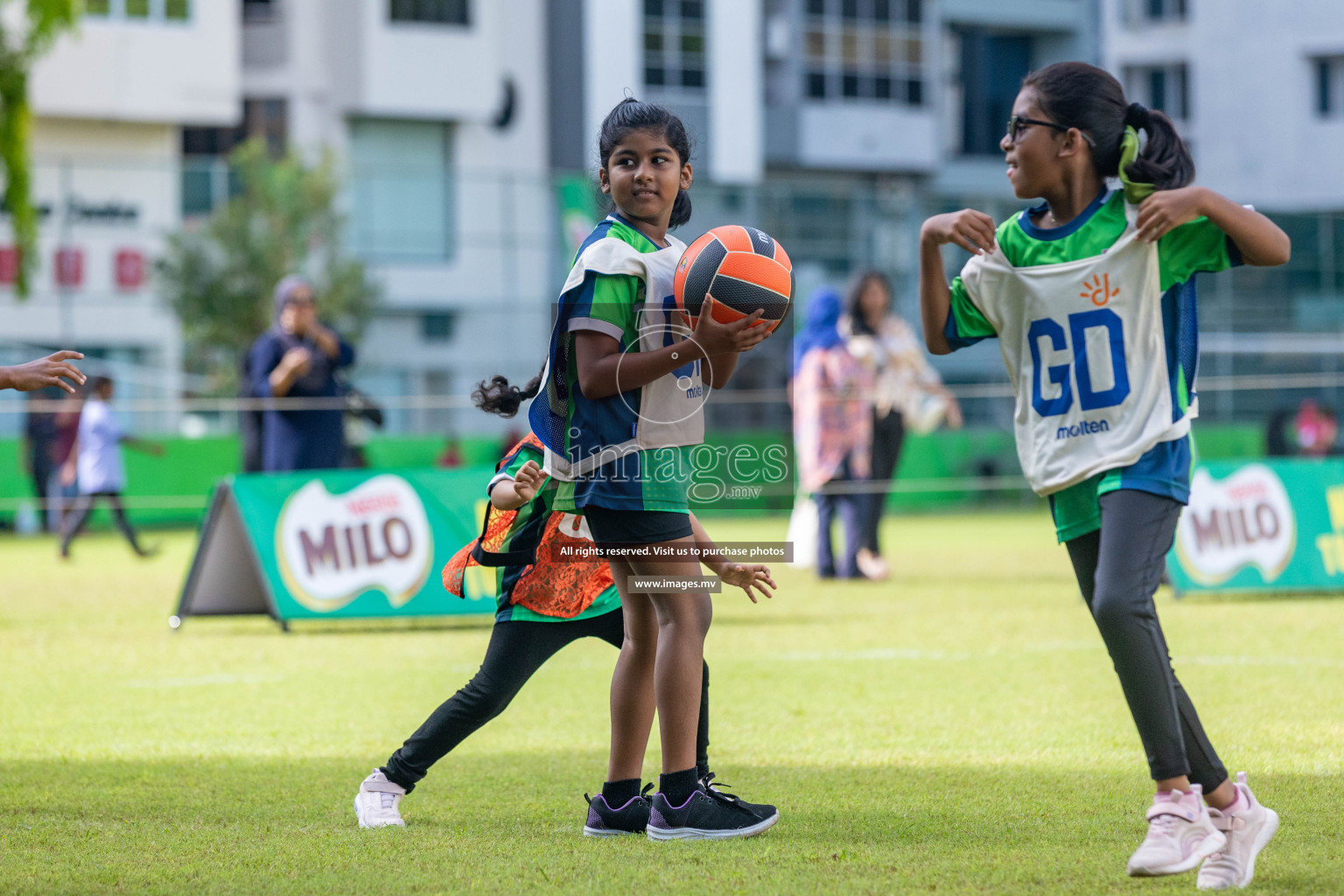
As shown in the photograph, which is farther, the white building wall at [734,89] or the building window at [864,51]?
the building window at [864,51]

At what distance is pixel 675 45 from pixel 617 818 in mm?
38911

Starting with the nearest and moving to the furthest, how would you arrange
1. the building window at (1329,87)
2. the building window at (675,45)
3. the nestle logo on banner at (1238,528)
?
the nestle logo on banner at (1238,528), the building window at (675,45), the building window at (1329,87)

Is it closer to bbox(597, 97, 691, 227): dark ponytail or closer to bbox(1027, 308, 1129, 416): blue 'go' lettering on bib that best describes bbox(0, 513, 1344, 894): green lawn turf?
bbox(1027, 308, 1129, 416): blue 'go' lettering on bib

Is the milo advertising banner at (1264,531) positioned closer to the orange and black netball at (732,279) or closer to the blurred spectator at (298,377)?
the blurred spectator at (298,377)

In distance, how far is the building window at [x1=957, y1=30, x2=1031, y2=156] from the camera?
161 ft

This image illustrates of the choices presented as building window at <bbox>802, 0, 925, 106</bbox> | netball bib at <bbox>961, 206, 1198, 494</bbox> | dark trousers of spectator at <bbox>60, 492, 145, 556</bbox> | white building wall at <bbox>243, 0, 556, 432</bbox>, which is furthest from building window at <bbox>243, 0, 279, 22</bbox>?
netball bib at <bbox>961, 206, 1198, 494</bbox>

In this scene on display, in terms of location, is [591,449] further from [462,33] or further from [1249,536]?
[462,33]

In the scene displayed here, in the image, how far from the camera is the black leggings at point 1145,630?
153 inches

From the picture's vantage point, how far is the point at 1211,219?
12.7 ft

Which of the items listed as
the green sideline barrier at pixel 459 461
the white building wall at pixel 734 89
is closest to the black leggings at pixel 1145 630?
the green sideline barrier at pixel 459 461

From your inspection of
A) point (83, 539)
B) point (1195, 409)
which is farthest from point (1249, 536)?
point (83, 539)

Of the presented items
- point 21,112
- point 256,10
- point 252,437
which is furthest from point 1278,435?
point 256,10

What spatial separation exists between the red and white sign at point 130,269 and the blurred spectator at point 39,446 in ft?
32.7

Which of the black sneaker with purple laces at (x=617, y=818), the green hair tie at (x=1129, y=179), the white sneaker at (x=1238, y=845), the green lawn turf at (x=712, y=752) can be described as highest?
the green hair tie at (x=1129, y=179)
